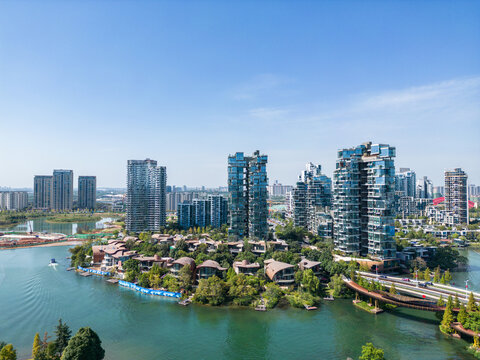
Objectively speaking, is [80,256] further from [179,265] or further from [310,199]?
[310,199]

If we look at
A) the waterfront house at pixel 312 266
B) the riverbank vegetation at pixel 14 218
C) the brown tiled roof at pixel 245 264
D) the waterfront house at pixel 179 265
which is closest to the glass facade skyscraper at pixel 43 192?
the riverbank vegetation at pixel 14 218

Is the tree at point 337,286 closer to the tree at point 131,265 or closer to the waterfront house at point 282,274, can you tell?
the waterfront house at point 282,274

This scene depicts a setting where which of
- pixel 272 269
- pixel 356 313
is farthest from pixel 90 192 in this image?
pixel 356 313

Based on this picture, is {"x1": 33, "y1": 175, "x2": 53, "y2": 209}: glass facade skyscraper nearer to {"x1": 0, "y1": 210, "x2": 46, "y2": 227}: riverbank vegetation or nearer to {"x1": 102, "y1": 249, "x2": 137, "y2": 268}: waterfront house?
{"x1": 0, "y1": 210, "x2": 46, "y2": 227}: riverbank vegetation

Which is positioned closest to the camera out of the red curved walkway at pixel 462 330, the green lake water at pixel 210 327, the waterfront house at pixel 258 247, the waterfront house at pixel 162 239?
the green lake water at pixel 210 327

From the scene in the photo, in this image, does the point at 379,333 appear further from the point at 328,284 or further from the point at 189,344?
the point at 189,344
